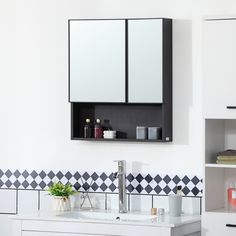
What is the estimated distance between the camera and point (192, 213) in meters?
5.08

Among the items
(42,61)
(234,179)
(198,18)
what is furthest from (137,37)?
(234,179)

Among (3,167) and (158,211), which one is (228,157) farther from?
(3,167)

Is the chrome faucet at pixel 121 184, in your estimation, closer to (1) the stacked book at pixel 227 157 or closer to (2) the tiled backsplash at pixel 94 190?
(2) the tiled backsplash at pixel 94 190

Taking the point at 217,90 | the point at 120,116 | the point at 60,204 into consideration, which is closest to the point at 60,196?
the point at 60,204

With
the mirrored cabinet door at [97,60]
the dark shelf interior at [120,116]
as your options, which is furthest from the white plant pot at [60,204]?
the mirrored cabinet door at [97,60]

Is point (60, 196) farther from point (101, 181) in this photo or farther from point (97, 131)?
point (97, 131)

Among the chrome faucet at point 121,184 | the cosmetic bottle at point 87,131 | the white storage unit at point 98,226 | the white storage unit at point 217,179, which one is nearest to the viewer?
A: the white storage unit at point 98,226

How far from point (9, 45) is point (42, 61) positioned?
0.86ft

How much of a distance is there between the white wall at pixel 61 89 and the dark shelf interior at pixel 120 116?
9cm

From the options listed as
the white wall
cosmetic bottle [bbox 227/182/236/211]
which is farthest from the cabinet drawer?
the white wall

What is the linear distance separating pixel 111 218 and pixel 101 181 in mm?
304

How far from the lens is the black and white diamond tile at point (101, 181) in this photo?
5.09 m

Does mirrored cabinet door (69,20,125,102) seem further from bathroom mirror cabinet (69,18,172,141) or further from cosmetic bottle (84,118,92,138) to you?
cosmetic bottle (84,118,92,138)

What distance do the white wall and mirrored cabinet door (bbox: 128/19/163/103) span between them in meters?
0.15
